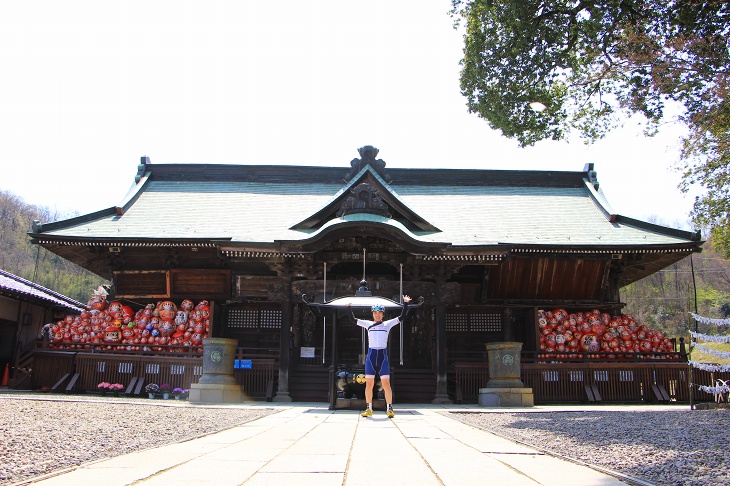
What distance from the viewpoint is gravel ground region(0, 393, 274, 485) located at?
4.52 meters

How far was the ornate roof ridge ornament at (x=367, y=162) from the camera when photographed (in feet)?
59.9

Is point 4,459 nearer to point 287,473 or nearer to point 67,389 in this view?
point 287,473

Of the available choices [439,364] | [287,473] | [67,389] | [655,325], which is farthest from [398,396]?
[655,325]

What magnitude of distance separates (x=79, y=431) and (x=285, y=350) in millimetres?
9369

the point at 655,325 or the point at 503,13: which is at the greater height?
the point at 503,13

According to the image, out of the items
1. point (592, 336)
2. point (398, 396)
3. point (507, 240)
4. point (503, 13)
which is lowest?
point (398, 396)

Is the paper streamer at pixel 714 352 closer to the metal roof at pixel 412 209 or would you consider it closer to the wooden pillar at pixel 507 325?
the metal roof at pixel 412 209

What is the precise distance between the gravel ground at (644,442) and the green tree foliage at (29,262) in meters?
48.0

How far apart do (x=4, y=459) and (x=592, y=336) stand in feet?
53.6

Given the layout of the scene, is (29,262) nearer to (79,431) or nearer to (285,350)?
(285,350)

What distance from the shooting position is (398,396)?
15.7 metres

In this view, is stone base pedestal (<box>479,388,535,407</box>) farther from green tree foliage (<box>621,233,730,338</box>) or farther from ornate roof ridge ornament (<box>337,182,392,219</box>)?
green tree foliage (<box>621,233,730,338</box>)

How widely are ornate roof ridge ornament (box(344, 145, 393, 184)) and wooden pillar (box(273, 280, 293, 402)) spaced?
4.64 metres

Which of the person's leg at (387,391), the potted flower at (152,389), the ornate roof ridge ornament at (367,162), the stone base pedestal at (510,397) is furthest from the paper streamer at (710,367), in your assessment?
the potted flower at (152,389)
